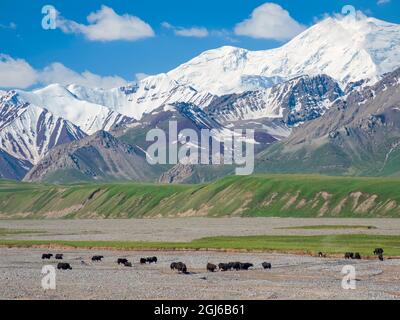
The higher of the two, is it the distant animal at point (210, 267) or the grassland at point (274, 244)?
the grassland at point (274, 244)

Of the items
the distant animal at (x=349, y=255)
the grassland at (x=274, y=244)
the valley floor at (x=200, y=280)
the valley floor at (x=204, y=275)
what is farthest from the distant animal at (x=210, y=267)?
the grassland at (x=274, y=244)

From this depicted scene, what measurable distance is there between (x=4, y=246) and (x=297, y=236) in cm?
5532

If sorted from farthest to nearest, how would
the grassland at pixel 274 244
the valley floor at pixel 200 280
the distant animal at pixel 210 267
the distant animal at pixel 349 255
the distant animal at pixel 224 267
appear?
the grassland at pixel 274 244, the distant animal at pixel 349 255, the distant animal at pixel 224 267, the distant animal at pixel 210 267, the valley floor at pixel 200 280

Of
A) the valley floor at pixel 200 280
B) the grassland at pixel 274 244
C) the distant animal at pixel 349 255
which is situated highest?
the grassland at pixel 274 244

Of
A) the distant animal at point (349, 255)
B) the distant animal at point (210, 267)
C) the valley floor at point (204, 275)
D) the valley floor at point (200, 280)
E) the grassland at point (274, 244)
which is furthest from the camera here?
the grassland at point (274, 244)

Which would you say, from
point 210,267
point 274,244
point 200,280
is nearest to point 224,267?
point 210,267

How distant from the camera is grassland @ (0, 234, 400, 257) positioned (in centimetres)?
12838

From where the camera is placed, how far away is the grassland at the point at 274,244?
128375 mm

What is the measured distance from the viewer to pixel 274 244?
139 metres

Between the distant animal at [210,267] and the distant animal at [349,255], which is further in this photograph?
the distant animal at [349,255]

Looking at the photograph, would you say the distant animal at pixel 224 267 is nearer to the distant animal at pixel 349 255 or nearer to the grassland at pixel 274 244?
the distant animal at pixel 349 255

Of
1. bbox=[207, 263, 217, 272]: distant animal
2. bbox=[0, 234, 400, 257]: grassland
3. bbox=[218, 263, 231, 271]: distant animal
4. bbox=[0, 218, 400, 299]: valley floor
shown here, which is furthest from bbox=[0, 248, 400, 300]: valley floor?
bbox=[0, 234, 400, 257]: grassland
